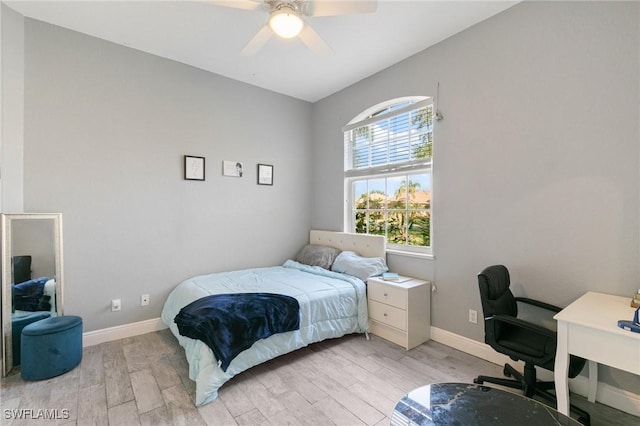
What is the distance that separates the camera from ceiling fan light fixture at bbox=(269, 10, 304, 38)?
5.99ft

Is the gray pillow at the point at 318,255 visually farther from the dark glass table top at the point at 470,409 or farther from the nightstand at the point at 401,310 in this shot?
the dark glass table top at the point at 470,409

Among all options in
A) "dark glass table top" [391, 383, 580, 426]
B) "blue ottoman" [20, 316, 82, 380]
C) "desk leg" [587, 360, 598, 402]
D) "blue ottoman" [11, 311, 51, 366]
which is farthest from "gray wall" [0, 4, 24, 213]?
"desk leg" [587, 360, 598, 402]

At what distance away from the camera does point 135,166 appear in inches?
118

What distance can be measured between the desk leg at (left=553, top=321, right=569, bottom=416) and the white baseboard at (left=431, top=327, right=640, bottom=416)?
2.23ft

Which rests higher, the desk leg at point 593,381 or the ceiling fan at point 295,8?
the ceiling fan at point 295,8

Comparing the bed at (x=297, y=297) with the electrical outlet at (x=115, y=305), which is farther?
the electrical outlet at (x=115, y=305)

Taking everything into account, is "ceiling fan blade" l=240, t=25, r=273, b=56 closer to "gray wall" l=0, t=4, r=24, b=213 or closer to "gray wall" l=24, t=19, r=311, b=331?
"gray wall" l=24, t=19, r=311, b=331

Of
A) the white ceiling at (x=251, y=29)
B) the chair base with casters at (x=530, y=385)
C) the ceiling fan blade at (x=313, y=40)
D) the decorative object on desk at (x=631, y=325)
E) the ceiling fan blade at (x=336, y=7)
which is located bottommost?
the chair base with casters at (x=530, y=385)

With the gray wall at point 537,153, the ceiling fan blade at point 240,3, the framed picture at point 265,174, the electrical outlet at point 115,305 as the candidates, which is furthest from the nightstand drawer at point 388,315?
the ceiling fan blade at point 240,3

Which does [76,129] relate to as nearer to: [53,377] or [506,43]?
[53,377]

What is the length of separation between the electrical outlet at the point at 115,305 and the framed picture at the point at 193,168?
1453 mm

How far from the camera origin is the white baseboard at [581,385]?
182 cm

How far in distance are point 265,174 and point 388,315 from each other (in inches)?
94.0

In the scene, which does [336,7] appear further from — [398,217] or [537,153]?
[398,217]
